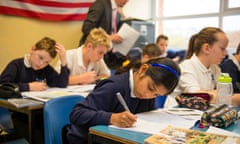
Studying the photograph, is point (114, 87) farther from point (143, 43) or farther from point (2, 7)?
point (143, 43)

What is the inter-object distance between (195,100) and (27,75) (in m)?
1.35

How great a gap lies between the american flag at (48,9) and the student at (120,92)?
2.20 meters

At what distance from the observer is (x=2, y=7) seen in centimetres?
301

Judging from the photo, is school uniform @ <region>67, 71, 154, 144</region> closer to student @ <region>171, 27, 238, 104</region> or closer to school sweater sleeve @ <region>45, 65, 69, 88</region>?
student @ <region>171, 27, 238, 104</region>

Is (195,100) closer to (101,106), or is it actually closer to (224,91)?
(224,91)

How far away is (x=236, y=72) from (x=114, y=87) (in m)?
1.29

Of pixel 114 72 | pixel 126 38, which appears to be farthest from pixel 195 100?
pixel 126 38

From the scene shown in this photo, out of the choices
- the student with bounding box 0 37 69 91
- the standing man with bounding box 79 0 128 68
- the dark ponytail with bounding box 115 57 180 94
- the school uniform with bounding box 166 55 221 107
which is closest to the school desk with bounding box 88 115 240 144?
the dark ponytail with bounding box 115 57 180 94

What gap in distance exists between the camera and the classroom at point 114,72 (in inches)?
47.6

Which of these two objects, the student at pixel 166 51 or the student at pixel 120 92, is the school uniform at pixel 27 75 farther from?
the student at pixel 166 51

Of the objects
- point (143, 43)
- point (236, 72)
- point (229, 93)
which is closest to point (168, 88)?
point (229, 93)

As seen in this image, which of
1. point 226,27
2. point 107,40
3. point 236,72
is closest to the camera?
point 236,72

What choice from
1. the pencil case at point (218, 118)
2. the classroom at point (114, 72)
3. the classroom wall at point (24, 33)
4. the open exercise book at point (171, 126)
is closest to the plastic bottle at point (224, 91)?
the classroom at point (114, 72)

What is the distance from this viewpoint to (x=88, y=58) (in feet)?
8.86
